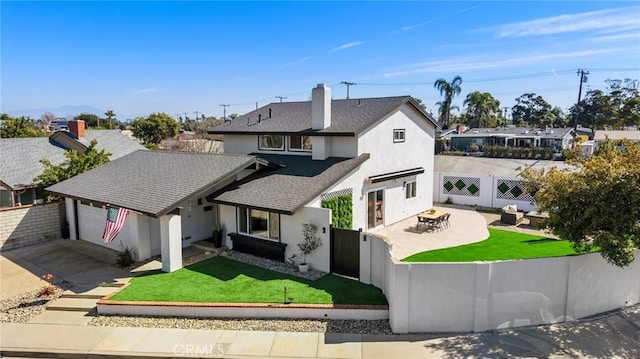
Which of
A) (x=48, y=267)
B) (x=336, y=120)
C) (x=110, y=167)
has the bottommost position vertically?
(x=48, y=267)

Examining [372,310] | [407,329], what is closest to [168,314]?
[372,310]

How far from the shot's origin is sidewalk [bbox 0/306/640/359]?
9250mm

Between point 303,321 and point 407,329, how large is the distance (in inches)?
112

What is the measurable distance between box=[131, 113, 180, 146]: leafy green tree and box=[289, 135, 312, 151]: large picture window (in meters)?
44.6

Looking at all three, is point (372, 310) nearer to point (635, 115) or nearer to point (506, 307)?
point (506, 307)

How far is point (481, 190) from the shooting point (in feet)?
84.4

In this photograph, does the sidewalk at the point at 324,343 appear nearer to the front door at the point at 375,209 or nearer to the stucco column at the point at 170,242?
the stucco column at the point at 170,242

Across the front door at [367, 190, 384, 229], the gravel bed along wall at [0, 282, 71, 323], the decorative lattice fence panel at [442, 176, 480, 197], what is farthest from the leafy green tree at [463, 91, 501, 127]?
the gravel bed along wall at [0, 282, 71, 323]

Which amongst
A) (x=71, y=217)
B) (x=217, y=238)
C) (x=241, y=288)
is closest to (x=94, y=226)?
(x=71, y=217)

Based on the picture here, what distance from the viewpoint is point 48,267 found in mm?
15562

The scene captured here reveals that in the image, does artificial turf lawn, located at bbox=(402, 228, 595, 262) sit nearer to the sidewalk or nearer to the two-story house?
the two-story house

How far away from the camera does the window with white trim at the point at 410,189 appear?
22375mm

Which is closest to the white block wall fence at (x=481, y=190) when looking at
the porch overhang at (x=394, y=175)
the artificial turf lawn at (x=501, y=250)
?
the porch overhang at (x=394, y=175)

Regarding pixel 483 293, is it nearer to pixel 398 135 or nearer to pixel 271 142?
pixel 398 135
